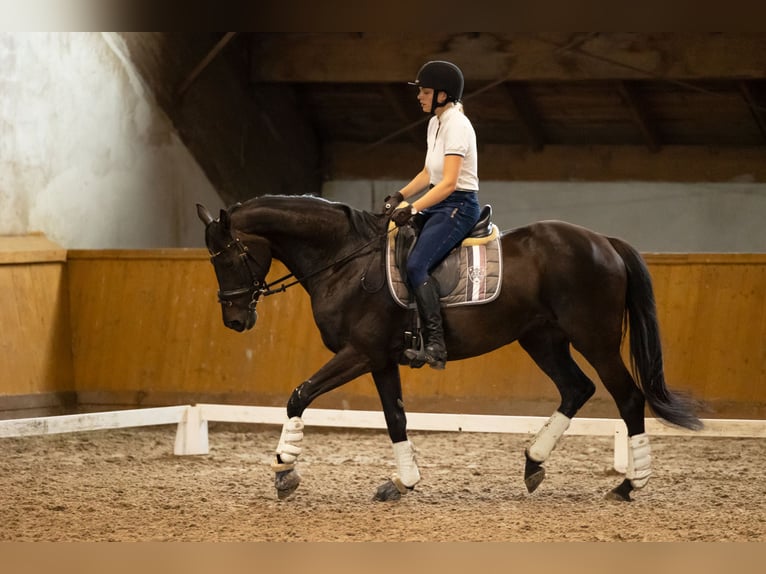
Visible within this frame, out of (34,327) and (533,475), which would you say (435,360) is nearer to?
(533,475)

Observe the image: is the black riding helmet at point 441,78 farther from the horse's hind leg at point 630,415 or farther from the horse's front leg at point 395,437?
the horse's hind leg at point 630,415

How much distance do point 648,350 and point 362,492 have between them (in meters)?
1.60

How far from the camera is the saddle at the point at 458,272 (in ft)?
15.6

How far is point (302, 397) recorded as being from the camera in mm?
4609

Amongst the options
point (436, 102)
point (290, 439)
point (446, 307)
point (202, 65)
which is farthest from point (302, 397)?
point (202, 65)

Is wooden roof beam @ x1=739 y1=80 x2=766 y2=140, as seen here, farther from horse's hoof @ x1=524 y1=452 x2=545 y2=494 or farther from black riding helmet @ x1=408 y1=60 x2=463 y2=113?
horse's hoof @ x1=524 y1=452 x2=545 y2=494

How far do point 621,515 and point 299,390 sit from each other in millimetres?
1547

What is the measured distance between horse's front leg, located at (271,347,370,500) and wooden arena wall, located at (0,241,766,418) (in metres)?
2.80

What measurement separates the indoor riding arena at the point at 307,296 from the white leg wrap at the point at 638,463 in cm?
16

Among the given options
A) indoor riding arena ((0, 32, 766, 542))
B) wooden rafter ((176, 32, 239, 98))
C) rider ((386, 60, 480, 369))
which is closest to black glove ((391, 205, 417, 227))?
rider ((386, 60, 480, 369))

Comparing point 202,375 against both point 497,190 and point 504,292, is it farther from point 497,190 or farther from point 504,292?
point 497,190
